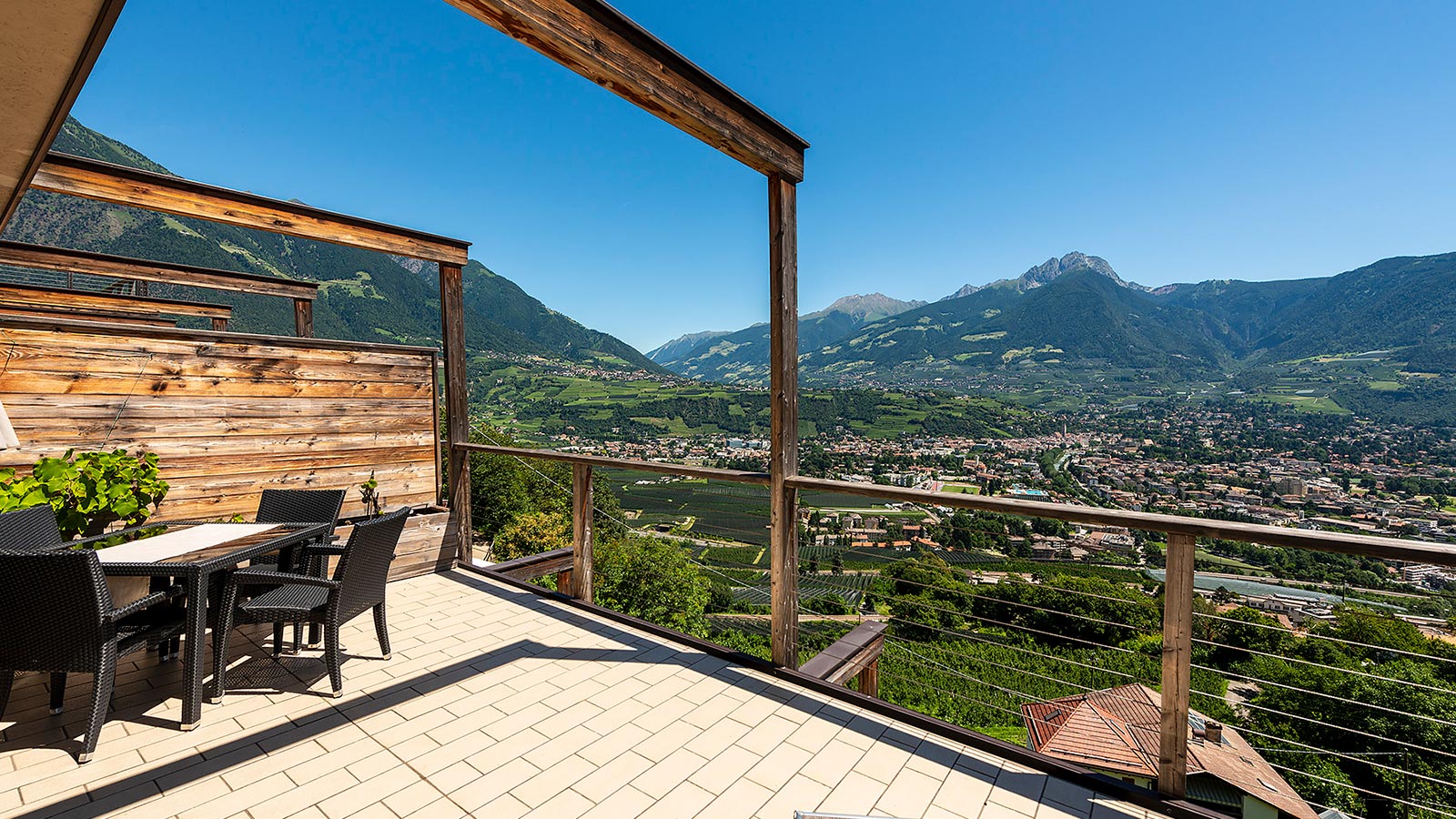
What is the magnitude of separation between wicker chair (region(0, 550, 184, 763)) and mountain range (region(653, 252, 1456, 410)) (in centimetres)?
9275

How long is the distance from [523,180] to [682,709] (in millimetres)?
26645

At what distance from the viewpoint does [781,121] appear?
2881mm

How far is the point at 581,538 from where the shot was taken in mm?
4047

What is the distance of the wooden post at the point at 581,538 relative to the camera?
4.01m

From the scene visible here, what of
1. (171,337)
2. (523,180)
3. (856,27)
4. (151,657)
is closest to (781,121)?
(171,337)

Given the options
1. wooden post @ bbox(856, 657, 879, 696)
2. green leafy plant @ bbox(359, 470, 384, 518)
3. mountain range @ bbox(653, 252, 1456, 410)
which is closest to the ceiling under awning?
green leafy plant @ bbox(359, 470, 384, 518)

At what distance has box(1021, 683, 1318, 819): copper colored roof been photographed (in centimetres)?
449

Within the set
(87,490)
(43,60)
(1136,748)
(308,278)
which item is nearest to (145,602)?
(87,490)

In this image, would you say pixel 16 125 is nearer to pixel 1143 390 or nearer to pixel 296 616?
pixel 296 616

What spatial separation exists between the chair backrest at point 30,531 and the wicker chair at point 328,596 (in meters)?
0.78

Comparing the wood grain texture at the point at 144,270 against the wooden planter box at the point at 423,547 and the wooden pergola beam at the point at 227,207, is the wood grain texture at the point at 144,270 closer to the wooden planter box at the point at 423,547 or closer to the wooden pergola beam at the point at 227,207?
the wooden pergola beam at the point at 227,207

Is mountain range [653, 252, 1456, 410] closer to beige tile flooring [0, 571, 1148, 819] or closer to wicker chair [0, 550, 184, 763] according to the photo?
beige tile flooring [0, 571, 1148, 819]

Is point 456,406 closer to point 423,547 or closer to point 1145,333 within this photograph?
point 423,547

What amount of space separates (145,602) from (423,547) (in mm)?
2413
